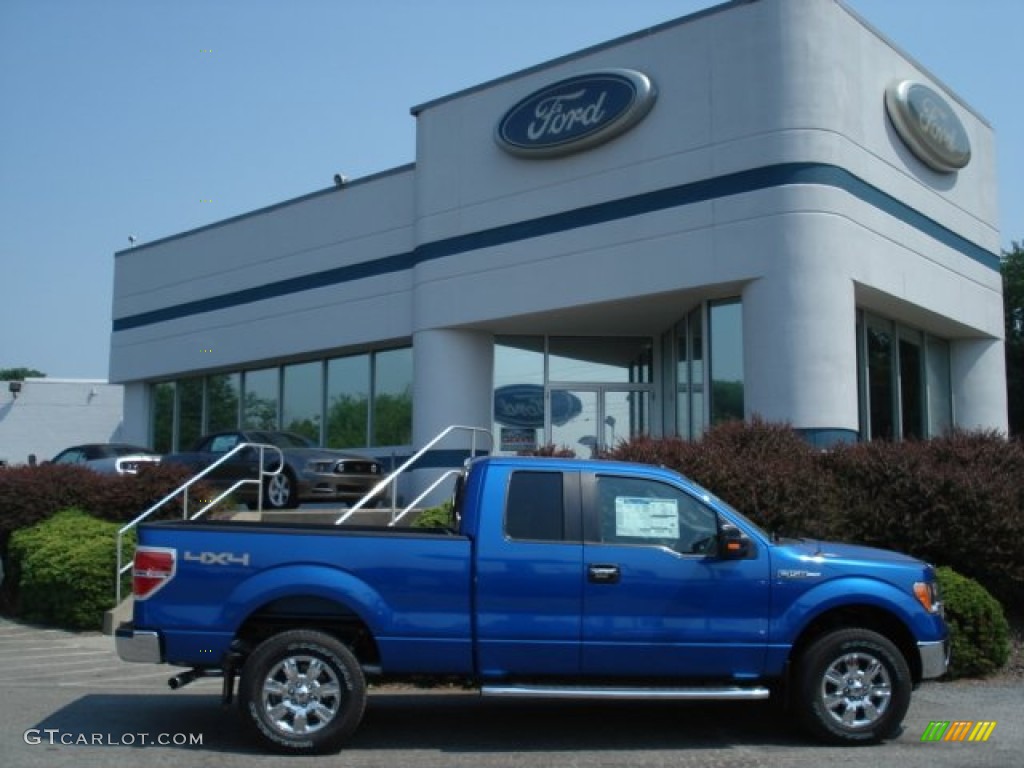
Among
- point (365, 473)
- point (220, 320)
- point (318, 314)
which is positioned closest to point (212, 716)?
point (365, 473)

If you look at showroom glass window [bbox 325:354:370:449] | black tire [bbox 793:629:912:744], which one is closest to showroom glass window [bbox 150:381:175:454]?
showroom glass window [bbox 325:354:370:449]

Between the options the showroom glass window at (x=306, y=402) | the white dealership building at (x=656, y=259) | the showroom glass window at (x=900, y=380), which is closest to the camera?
the white dealership building at (x=656, y=259)

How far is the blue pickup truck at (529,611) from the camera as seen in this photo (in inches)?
275

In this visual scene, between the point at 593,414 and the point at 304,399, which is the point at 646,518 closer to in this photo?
the point at 593,414

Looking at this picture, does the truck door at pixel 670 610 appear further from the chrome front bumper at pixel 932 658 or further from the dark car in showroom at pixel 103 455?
the dark car in showroom at pixel 103 455

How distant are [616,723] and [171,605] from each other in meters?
3.24

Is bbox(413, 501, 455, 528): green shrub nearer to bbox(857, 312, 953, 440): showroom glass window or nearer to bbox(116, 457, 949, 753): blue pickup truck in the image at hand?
bbox(116, 457, 949, 753): blue pickup truck

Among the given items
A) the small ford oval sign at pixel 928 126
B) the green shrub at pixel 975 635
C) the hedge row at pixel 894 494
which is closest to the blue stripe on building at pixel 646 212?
the small ford oval sign at pixel 928 126

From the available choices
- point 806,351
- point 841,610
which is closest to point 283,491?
point 806,351

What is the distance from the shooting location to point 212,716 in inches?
323

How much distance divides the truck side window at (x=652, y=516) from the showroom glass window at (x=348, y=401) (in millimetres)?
15018

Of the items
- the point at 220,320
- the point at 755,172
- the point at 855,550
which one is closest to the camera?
the point at 855,550

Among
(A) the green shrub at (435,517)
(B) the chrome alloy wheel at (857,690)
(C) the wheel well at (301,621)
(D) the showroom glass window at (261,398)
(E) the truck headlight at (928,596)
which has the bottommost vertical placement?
(B) the chrome alloy wheel at (857,690)

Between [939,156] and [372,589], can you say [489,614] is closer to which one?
[372,589]
